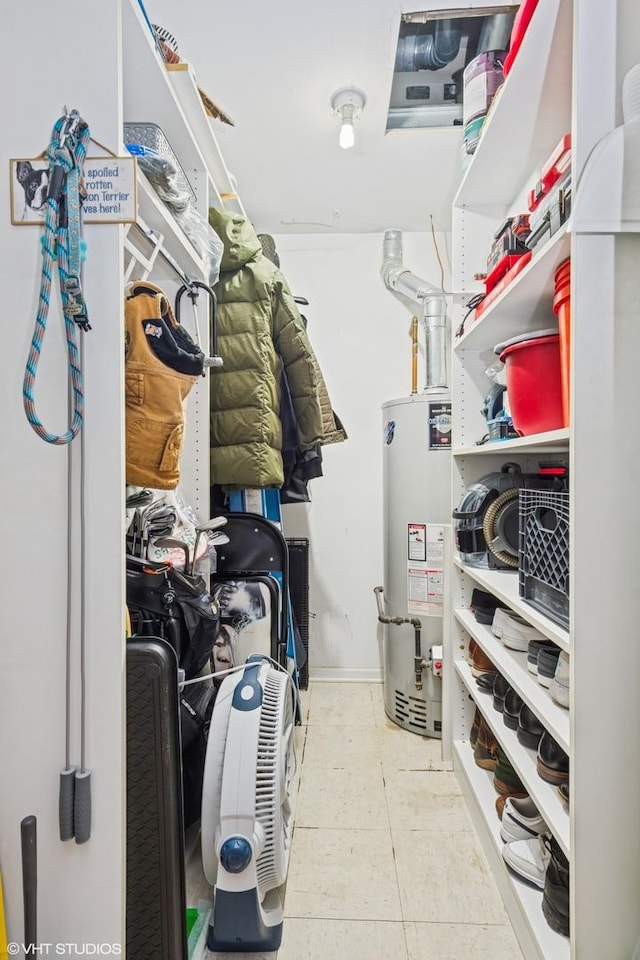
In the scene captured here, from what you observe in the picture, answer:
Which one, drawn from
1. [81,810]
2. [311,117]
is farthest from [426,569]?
[311,117]

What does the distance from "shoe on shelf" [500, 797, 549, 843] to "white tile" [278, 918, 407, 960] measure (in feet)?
1.10

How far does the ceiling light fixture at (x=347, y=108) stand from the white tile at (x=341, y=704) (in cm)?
225

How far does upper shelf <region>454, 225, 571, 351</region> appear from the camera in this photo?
89 centimetres

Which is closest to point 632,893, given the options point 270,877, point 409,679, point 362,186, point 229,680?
point 270,877

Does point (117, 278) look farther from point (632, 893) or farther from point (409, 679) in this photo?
point (409, 679)

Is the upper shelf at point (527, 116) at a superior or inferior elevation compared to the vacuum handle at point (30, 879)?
superior

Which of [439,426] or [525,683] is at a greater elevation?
[439,426]

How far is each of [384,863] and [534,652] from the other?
0.71 m

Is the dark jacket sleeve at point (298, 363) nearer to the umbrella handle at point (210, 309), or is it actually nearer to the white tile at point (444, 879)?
the umbrella handle at point (210, 309)

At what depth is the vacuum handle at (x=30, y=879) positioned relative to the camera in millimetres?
749

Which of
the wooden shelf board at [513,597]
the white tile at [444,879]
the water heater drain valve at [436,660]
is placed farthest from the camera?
the water heater drain valve at [436,660]

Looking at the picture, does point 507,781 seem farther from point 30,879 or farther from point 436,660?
point 30,879

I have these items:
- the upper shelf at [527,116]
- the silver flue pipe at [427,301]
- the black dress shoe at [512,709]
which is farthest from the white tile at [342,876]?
the upper shelf at [527,116]

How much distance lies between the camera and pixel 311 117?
1618mm
